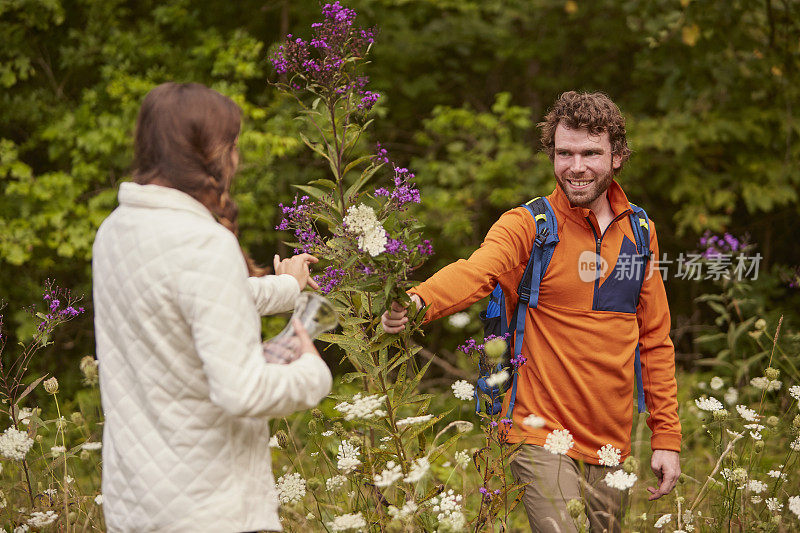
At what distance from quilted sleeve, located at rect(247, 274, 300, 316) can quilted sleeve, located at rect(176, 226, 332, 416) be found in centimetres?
43

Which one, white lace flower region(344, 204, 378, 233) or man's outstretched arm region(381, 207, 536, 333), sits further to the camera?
man's outstretched arm region(381, 207, 536, 333)

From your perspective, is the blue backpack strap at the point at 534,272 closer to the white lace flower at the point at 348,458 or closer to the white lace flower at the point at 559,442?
the white lace flower at the point at 559,442

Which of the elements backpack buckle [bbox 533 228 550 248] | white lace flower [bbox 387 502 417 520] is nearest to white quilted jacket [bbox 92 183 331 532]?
white lace flower [bbox 387 502 417 520]

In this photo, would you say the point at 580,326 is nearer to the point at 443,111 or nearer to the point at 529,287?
the point at 529,287

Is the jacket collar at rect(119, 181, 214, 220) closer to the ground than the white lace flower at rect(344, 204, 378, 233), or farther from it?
farther from it

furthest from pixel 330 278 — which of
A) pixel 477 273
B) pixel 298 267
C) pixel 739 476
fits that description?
pixel 739 476

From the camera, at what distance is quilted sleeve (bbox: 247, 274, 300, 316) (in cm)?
201

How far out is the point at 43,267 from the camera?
6547mm

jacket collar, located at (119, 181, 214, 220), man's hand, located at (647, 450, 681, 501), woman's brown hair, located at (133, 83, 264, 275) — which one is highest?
woman's brown hair, located at (133, 83, 264, 275)

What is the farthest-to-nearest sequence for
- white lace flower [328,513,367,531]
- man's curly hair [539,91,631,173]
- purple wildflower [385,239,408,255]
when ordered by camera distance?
man's curly hair [539,91,631,173]
white lace flower [328,513,367,531]
purple wildflower [385,239,408,255]

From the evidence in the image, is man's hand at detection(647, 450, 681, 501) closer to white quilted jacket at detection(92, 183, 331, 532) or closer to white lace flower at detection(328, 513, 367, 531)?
white lace flower at detection(328, 513, 367, 531)

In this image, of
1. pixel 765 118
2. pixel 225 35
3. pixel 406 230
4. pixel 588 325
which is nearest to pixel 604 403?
pixel 588 325

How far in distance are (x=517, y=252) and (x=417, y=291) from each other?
558 mm

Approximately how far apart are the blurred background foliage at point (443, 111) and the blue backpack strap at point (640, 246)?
337 centimetres
